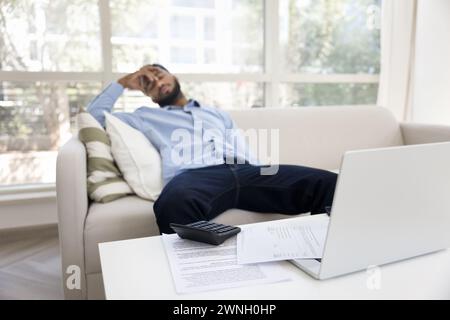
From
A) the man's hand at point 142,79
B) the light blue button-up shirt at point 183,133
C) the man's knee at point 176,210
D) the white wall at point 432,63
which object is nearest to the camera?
the man's knee at point 176,210

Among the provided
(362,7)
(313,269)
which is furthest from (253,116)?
(362,7)

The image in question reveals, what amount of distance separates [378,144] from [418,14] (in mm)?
1280

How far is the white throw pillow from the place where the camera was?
5.20ft

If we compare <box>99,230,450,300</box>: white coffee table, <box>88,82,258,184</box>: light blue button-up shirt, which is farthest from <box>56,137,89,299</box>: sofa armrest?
<box>99,230,450,300</box>: white coffee table

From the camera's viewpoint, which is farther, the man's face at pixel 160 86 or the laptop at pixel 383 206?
the man's face at pixel 160 86

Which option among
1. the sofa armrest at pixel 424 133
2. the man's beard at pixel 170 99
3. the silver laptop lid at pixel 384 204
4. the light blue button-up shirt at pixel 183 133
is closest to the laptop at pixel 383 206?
the silver laptop lid at pixel 384 204

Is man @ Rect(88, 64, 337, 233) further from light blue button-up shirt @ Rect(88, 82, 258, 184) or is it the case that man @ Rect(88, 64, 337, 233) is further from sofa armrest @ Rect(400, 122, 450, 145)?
sofa armrest @ Rect(400, 122, 450, 145)

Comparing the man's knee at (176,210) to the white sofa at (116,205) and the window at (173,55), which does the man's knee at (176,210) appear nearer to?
the white sofa at (116,205)

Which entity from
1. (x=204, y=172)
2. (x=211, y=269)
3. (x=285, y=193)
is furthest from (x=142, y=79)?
(x=211, y=269)

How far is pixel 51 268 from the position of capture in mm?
1826

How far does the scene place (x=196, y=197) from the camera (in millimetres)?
1355

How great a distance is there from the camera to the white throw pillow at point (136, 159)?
1.59 m

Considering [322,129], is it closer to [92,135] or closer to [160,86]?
[160,86]

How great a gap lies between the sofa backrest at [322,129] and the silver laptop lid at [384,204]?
121cm
